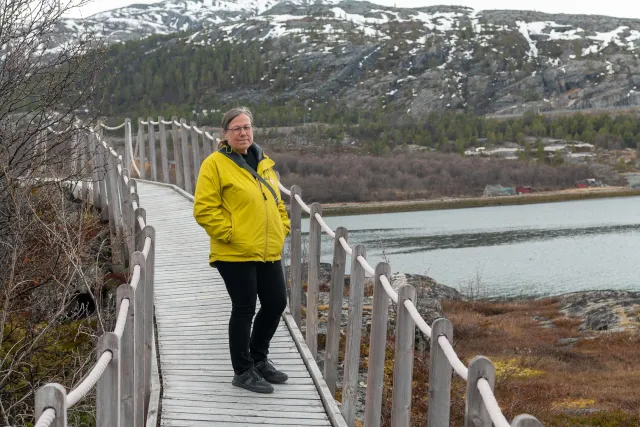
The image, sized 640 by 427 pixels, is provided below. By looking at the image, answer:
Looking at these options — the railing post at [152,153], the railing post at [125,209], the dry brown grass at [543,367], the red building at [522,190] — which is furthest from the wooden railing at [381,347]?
the red building at [522,190]

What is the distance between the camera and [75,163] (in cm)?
1232

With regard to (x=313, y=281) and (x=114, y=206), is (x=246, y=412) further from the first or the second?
(x=114, y=206)

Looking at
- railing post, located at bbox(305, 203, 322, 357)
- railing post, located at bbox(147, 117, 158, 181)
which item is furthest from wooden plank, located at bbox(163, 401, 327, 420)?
railing post, located at bbox(147, 117, 158, 181)

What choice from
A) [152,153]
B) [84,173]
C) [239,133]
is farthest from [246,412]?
[152,153]

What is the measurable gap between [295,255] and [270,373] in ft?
6.66

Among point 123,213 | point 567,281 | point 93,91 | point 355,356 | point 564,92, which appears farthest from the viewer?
point 564,92

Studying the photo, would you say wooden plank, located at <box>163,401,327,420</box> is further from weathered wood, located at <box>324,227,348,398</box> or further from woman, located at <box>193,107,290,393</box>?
weathered wood, located at <box>324,227,348,398</box>

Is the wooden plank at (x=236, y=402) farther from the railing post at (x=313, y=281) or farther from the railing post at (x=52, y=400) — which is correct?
the railing post at (x=52, y=400)

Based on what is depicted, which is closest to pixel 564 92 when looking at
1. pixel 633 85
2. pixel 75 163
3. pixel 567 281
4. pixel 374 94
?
pixel 633 85

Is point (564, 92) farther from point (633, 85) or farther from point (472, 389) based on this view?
point (472, 389)

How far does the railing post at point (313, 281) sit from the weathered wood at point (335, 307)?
0.65m

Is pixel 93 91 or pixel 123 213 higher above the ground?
pixel 93 91

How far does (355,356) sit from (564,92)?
202 meters

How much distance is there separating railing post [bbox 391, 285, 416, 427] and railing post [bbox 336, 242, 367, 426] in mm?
1109
